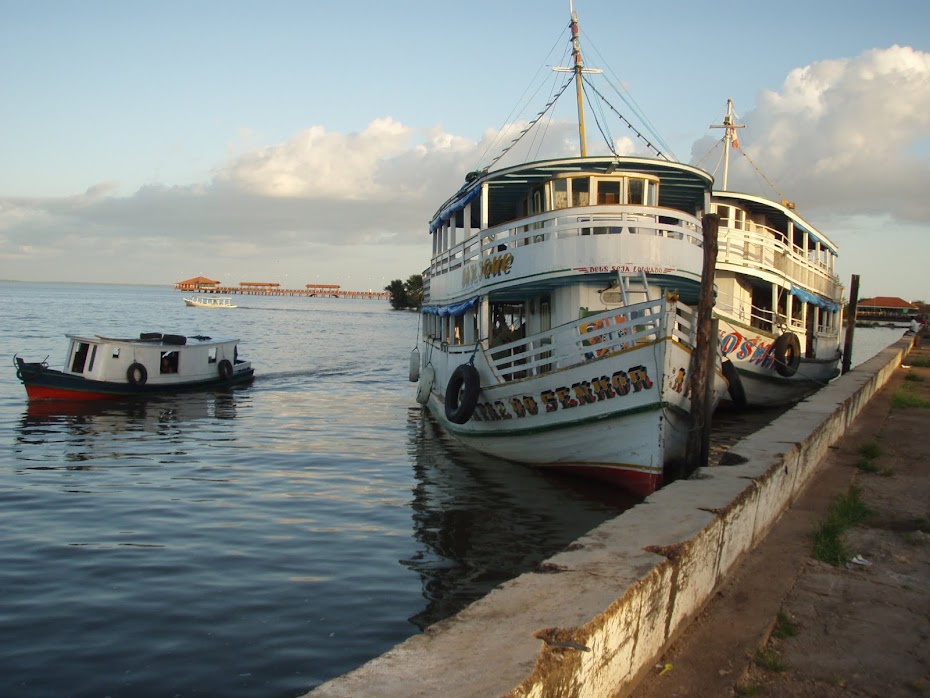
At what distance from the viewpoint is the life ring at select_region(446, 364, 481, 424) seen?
1422 centimetres

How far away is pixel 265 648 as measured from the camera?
6.90 metres

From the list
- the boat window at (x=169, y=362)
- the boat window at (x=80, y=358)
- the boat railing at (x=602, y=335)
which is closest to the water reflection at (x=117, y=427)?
the boat window at (x=169, y=362)

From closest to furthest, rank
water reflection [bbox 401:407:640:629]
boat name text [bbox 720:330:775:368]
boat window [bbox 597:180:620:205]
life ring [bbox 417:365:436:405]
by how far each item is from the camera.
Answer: water reflection [bbox 401:407:640:629] → boat window [bbox 597:180:620:205] → boat name text [bbox 720:330:775:368] → life ring [bbox 417:365:436:405]

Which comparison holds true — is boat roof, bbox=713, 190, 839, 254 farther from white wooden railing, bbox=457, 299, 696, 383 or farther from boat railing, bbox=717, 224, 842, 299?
white wooden railing, bbox=457, 299, 696, 383

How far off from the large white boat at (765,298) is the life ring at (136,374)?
17.0m

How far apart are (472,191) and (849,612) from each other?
11484 mm

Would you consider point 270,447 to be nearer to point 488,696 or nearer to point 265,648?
point 265,648

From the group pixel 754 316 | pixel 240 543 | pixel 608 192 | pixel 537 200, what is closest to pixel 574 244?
pixel 608 192

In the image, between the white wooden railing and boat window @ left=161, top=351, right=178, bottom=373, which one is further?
boat window @ left=161, top=351, right=178, bottom=373

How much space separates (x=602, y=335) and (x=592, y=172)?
4084 millimetres

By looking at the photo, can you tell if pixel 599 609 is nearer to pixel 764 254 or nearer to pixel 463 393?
pixel 463 393

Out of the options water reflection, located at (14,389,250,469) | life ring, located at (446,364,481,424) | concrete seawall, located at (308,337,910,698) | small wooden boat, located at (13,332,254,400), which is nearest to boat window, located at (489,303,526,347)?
life ring, located at (446,364,481,424)

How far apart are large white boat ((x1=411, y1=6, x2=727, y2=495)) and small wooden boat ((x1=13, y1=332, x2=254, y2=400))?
12.1 meters

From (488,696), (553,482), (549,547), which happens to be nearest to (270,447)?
(553,482)
